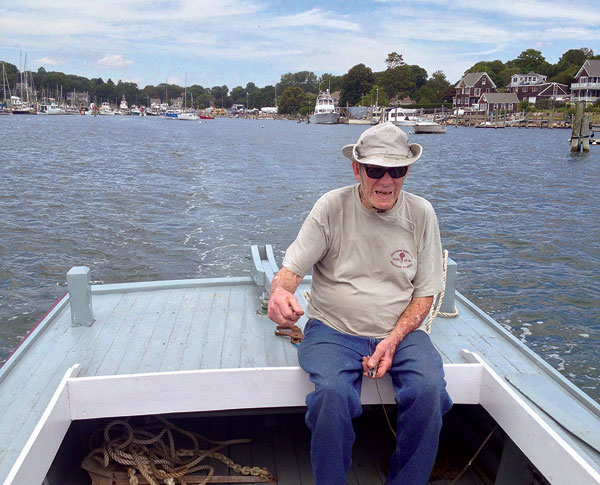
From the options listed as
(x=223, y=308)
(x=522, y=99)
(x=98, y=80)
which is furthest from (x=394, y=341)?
(x=98, y=80)

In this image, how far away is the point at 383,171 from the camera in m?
2.59

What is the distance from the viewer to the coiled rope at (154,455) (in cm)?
293

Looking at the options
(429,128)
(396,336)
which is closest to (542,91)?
(429,128)

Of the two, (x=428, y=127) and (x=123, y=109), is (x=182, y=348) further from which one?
(x=123, y=109)

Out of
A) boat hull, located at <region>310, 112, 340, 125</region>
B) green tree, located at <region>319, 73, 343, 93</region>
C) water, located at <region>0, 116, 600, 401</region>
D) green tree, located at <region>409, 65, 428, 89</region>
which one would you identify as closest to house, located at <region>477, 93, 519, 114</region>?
boat hull, located at <region>310, 112, 340, 125</region>

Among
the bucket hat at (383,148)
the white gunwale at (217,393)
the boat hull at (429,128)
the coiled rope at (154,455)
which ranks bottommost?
the boat hull at (429,128)

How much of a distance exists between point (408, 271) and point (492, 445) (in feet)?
3.90

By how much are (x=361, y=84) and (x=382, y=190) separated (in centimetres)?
12240

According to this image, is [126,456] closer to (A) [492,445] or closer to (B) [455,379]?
(B) [455,379]

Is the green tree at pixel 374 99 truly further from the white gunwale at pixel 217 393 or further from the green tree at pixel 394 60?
the white gunwale at pixel 217 393

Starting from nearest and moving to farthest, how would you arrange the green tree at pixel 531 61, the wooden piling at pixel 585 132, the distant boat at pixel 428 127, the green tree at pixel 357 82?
the wooden piling at pixel 585 132 → the distant boat at pixel 428 127 → the green tree at pixel 531 61 → the green tree at pixel 357 82

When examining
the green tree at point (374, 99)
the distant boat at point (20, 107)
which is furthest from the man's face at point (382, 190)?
the distant boat at point (20, 107)

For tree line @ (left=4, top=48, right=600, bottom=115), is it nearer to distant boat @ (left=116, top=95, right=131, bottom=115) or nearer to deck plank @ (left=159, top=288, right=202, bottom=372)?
distant boat @ (left=116, top=95, right=131, bottom=115)

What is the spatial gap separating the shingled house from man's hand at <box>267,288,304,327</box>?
338ft
